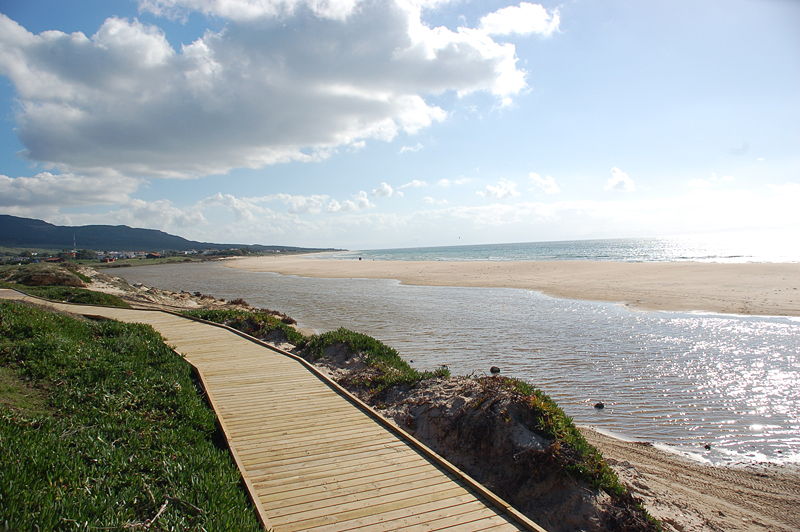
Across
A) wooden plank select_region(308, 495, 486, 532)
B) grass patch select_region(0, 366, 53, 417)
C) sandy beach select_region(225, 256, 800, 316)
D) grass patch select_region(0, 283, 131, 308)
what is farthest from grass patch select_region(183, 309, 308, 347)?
sandy beach select_region(225, 256, 800, 316)

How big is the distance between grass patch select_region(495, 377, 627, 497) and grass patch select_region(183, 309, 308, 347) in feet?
27.2

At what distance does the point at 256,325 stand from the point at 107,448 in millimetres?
10064

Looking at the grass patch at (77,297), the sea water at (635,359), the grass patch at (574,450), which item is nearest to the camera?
the grass patch at (574,450)

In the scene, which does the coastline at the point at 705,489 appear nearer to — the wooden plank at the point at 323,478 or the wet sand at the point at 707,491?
the wet sand at the point at 707,491

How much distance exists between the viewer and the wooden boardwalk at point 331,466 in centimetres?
461

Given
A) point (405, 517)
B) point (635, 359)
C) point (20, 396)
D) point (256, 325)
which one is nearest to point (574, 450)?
point (405, 517)

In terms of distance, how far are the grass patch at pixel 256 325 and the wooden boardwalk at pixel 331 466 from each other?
4.61 m

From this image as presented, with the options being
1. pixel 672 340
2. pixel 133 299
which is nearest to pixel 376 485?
pixel 672 340

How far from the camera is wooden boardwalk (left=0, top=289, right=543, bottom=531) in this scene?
181 inches

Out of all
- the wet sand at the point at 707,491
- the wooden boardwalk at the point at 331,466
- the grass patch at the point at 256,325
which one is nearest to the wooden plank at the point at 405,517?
the wooden boardwalk at the point at 331,466

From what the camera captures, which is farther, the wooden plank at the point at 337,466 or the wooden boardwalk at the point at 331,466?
the wooden plank at the point at 337,466

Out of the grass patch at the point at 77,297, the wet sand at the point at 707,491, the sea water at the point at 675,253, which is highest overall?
the sea water at the point at 675,253

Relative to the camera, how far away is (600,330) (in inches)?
661

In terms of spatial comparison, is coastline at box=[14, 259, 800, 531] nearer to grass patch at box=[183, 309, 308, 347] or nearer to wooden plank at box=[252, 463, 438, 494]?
wooden plank at box=[252, 463, 438, 494]
